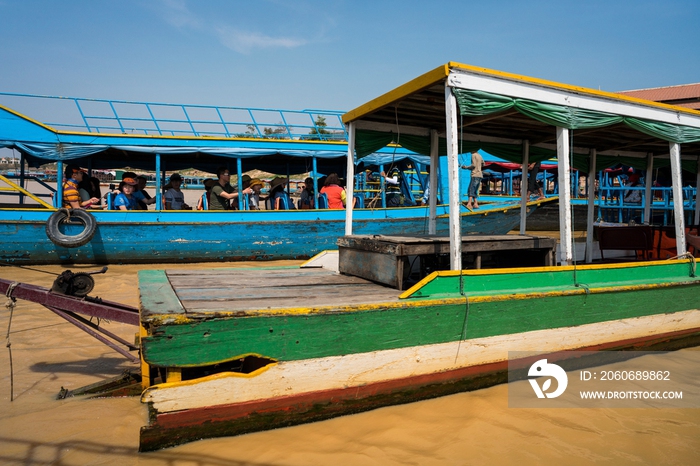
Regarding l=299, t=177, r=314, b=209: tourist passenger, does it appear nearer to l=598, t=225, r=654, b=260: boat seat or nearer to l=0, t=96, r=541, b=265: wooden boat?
l=0, t=96, r=541, b=265: wooden boat

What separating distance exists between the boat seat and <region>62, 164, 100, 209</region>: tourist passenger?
972cm

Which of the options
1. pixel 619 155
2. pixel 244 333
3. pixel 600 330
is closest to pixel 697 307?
pixel 600 330

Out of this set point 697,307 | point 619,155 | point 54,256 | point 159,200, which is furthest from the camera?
point 159,200

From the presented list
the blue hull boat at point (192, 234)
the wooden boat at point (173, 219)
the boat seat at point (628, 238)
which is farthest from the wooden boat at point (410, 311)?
the blue hull boat at point (192, 234)

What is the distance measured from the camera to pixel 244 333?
2.82 meters

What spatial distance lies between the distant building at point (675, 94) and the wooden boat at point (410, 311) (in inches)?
759

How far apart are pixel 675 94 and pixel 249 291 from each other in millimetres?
25192

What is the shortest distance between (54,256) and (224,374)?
8428 millimetres

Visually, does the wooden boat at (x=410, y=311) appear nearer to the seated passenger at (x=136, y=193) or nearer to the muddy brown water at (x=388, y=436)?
the muddy brown water at (x=388, y=436)

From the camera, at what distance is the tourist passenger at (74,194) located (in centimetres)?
1005

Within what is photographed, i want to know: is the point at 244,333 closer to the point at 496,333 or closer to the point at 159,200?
the point at 496,333

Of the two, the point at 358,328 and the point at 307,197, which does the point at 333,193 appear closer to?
the point at 307,197

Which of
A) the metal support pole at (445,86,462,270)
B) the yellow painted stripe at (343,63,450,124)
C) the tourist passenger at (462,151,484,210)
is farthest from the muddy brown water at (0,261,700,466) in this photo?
the tourist passenger at (462,151,484,210)
